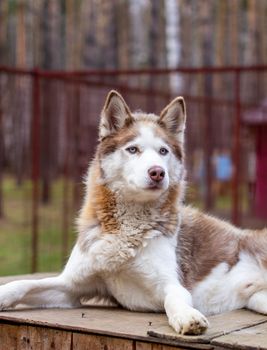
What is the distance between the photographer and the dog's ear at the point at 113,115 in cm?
480

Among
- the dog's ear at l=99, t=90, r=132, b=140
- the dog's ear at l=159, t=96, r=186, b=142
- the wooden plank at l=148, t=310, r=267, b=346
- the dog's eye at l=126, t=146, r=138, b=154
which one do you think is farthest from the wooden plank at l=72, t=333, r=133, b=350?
the dog's ear at l=159, t=96, r=186, b=142

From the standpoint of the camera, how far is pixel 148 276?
15.0 feet

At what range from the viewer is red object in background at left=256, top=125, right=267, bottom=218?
13818 millimetres

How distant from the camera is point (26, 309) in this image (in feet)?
15.8

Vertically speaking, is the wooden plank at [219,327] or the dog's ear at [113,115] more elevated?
the dog's ear at [113,115]

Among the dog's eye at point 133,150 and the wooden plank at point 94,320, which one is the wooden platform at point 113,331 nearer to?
the wooden plank at point 94,320

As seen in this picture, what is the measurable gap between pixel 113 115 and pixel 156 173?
55 centimetres

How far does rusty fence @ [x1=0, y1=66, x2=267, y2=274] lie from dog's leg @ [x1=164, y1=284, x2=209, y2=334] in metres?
4.76

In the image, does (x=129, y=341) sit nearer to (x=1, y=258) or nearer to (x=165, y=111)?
(x=165, y=111)

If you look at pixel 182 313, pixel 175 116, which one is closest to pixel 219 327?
pixel 182 313

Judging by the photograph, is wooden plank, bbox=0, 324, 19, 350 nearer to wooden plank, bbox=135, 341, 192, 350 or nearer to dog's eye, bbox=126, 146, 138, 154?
wooden plank, bbox=135, 341, 192, 350

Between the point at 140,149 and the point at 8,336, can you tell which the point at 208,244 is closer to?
the point at 140,149

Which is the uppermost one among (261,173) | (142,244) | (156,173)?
(156,173)

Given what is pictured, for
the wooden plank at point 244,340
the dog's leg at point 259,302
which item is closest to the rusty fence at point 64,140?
the dog's leg at point 259,302
